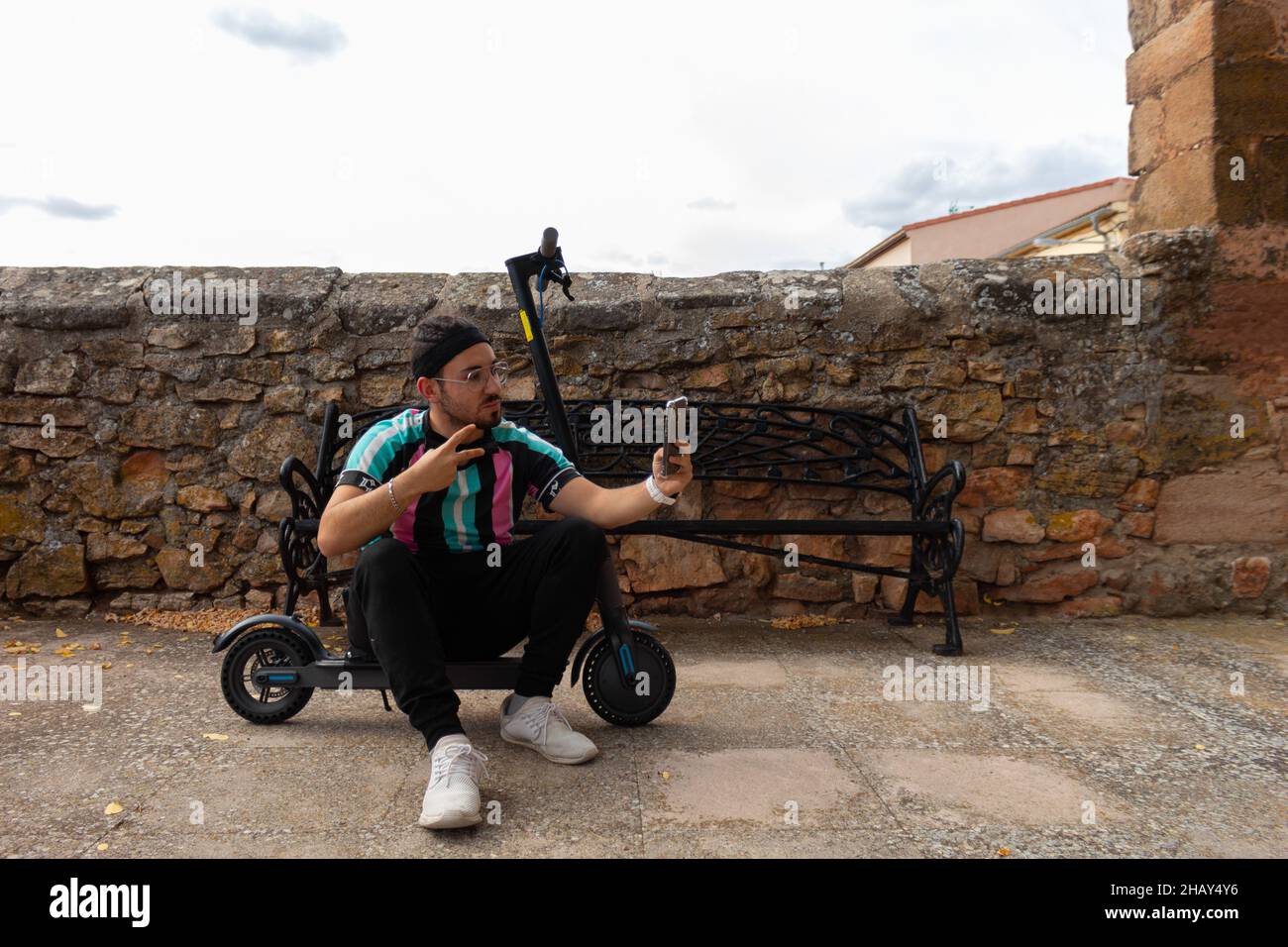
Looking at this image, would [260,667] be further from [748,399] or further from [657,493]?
[748,399]

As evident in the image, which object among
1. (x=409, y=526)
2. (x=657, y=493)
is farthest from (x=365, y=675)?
(x=657, y=493)

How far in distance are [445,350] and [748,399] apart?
196 centimetres

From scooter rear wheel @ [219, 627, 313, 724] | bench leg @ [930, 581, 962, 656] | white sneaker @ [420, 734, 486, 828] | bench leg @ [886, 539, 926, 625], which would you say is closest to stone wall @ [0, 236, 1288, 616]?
bench leg @ [886, 539, 926, 625]

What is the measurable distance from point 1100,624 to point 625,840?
2.79 meters

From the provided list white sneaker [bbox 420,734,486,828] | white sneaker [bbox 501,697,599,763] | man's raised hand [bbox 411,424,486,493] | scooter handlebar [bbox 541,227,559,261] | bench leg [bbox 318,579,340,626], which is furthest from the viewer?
bench leg [bbox 318,579,340,626]

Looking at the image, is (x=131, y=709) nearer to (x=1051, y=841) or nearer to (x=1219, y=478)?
(x=1051, y=841)

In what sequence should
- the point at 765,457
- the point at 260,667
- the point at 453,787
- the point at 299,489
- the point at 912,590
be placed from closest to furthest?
the point at 453,787 < the point at 260,667 < the point at 299,489 < the point at 912,590 < the point at 765,457

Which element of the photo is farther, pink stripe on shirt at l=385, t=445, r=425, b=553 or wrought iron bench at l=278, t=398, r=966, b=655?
wrought iron bench at l=278, t=398, r=966, b=655

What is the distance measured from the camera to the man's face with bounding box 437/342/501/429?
7.84 ft

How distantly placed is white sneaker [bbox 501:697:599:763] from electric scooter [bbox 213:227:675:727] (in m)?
0.10

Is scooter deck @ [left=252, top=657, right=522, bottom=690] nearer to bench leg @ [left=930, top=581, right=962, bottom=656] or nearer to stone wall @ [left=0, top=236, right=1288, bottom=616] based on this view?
stone wall @ [left=0, top=236, right=1288, bottom=616]

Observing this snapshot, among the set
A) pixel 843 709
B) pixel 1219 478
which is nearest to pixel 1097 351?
pixel 1219 478

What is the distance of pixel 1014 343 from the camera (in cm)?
407

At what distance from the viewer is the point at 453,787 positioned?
2027mm
